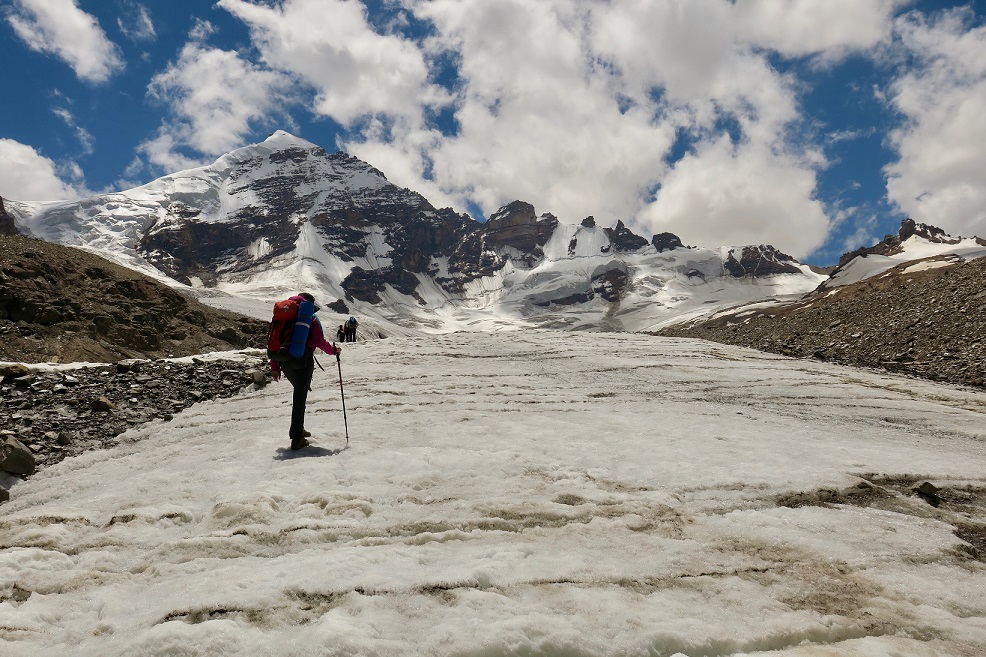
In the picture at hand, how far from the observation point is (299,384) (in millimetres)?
9141

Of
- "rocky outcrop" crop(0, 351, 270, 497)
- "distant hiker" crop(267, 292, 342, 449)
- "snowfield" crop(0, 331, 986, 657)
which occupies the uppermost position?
"distant hiker" crop(267, 292, 342, 449)

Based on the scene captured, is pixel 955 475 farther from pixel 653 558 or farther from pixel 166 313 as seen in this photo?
pixel 166 313

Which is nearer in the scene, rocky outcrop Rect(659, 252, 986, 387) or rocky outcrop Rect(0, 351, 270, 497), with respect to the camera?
rocky outcrop Rect(0, 351, 270, 497)

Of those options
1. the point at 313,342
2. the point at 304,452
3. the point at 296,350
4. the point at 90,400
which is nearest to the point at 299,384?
the point at 296,350

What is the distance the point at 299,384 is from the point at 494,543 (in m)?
5.12

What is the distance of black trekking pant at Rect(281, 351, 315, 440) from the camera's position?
9.01 metres

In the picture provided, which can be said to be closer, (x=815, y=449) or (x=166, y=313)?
(x=815, y=449)

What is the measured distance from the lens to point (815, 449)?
9180 millimetres

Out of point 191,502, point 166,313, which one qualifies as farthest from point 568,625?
point 166,313

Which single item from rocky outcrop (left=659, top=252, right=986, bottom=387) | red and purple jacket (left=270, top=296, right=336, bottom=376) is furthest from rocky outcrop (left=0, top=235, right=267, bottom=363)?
rocky outcrop (left=659, top=252, right=986, bottom=387)

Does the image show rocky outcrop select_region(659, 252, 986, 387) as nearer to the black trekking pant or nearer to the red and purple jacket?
the red and purple jacket

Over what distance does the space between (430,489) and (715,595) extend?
3682mm

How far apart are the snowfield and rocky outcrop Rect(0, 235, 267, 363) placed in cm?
1279

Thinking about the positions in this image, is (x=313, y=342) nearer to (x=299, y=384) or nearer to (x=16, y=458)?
(x=299, y=384)
